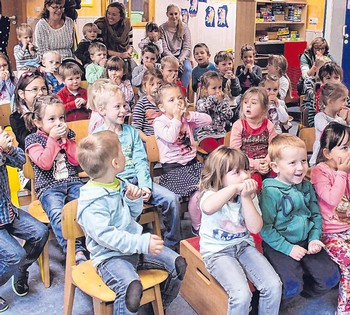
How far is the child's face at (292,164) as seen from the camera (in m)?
2.19

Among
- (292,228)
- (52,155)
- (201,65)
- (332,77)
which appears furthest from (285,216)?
(201,65)

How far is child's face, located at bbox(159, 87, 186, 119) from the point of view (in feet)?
9.49

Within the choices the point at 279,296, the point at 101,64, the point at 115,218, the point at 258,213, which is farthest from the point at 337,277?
the point at 101,64

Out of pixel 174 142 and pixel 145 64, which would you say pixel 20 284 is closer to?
pixel 174 142

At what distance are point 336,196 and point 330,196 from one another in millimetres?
28

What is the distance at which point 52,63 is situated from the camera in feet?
13.8

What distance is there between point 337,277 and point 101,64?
3008mm

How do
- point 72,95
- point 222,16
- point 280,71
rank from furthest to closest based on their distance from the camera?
point 222,16
point 280,71
point 72,95

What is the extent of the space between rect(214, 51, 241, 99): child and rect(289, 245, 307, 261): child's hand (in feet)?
7.65

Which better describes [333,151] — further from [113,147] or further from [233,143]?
[113,147]

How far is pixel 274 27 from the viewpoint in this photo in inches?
290

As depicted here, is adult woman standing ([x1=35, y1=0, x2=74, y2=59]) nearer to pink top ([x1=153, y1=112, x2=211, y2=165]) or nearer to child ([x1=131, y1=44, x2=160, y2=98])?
child ([x1=131, y1=44, x2=160, y2=98])

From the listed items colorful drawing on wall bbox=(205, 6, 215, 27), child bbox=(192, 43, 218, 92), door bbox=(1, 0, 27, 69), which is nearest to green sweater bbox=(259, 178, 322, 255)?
child bbox=(192, 43, 218, 92)

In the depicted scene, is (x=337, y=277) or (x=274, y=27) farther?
(x=274, y=27)
